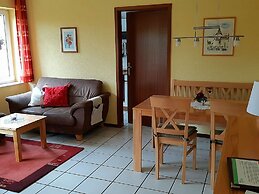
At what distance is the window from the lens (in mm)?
5145

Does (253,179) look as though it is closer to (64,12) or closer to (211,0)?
(211,0)

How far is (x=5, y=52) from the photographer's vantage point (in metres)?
5.27

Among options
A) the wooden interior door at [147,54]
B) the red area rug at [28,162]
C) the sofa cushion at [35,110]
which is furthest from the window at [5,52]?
the wooden interior door at [147,54]

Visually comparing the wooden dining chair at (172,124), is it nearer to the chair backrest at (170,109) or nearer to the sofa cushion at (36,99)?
the chair backrest at (170,109)

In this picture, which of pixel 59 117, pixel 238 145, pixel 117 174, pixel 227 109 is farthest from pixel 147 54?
pixel 238 145

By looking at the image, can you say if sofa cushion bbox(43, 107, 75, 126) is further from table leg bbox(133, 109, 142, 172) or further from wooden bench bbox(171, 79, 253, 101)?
wooden bench bbox(171, 79, 253, 101)

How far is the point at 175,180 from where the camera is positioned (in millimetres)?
3010

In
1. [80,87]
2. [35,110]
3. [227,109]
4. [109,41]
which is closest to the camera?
[227,109]

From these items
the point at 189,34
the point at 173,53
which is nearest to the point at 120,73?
the point at 173,53

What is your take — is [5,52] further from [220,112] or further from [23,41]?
[220,112]

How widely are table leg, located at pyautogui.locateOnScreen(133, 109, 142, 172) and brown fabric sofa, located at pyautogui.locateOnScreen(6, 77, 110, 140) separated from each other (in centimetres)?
118

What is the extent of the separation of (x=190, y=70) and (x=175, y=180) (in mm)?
1848

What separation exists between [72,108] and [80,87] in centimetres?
81

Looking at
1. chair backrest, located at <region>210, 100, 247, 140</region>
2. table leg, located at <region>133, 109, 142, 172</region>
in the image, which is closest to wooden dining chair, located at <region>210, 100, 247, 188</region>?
chair backrest, located at <region>210, 100, 247, 140</region>
